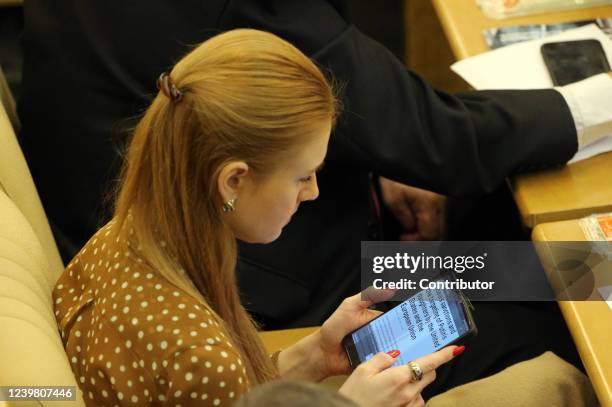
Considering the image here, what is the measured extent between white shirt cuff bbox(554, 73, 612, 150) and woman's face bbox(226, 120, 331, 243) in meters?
0.53

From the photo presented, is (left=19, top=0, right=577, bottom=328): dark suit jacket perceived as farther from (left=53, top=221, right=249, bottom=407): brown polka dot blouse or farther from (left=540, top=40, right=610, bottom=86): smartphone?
(left=53, top=221, right=249, bottom=407): brown polka dot blouse

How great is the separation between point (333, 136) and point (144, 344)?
525mm

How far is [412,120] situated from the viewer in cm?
151

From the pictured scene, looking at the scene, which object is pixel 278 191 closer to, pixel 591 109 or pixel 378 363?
pixel 378 363

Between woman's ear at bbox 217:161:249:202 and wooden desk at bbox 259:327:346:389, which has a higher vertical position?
woman's ear at bbox 217:161:249:202

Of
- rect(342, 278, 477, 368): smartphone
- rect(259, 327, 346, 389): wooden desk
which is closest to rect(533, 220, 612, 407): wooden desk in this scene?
rect(342, 278, 477, 368): smartphone

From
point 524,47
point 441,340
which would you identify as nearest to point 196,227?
point 441,340

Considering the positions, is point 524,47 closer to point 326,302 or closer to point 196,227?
point 326,302

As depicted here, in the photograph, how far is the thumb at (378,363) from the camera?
1.18 metres

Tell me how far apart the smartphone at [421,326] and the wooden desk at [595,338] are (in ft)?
0.52

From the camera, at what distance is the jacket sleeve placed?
1.49 metres

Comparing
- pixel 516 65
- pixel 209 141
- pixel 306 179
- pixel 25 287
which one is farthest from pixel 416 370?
pixel 516 65

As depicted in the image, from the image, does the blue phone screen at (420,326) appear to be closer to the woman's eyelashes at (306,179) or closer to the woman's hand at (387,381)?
the woman's hand at (387,381)

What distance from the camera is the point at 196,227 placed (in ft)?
3.76
